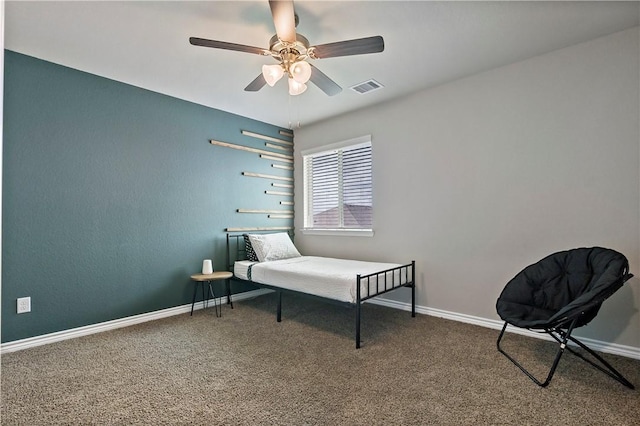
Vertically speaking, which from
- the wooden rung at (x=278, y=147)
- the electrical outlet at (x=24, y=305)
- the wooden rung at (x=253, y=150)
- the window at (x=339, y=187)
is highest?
the wooden rung at (x=278, y=147)

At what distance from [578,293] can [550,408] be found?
925mm

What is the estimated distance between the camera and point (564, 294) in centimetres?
261

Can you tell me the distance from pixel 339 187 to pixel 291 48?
2.42 m

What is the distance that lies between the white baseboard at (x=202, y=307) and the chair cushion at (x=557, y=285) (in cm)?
54

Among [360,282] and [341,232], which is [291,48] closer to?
[360,282]

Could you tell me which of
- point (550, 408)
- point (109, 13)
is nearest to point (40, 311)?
point (109, 13)

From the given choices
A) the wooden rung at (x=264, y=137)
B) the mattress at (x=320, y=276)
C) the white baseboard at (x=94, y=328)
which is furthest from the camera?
the wooden rung at (x=264, y=137)

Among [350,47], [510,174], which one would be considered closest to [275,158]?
[350,47]

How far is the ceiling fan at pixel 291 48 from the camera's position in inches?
82.7

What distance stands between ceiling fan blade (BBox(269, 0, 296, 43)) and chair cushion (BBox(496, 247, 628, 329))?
241 centimetres

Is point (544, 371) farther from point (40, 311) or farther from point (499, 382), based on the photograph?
point (40, 311)

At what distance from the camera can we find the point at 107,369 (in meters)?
2.49

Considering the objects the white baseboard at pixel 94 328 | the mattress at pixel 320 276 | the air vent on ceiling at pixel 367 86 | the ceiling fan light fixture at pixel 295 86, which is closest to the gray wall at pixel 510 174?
the air vent on ceiling at pixel 367 86

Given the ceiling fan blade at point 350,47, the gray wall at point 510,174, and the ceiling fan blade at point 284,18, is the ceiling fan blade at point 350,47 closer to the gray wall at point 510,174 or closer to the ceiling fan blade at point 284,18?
the ceiling fan blade at point 284,18
